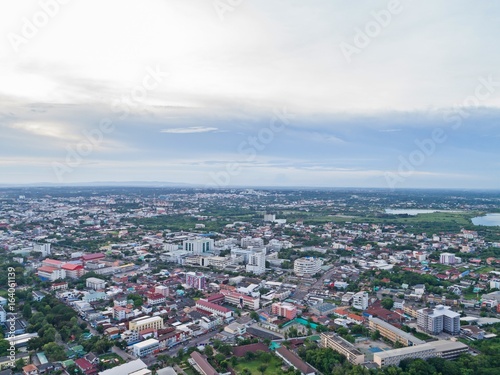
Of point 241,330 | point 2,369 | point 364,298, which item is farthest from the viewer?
point 364,298

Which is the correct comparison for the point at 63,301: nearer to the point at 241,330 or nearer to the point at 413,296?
the point at 241,330


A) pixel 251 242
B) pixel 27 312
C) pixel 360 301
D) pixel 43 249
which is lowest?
pixel 360 301

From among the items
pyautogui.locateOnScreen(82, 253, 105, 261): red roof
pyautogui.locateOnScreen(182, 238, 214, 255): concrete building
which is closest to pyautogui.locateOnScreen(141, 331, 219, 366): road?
pyautogui.locateOnScreen(82, 253, 105, 261): red roof

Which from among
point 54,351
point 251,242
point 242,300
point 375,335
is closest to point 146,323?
point 54,351

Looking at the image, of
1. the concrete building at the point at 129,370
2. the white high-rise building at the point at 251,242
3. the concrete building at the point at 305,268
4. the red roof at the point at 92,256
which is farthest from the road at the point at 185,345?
the white high-rise building at the point at 251,242

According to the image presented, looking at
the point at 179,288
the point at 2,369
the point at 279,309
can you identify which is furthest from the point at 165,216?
the point at 2,369

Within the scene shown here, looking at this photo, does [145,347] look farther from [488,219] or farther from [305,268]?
[488,219]
